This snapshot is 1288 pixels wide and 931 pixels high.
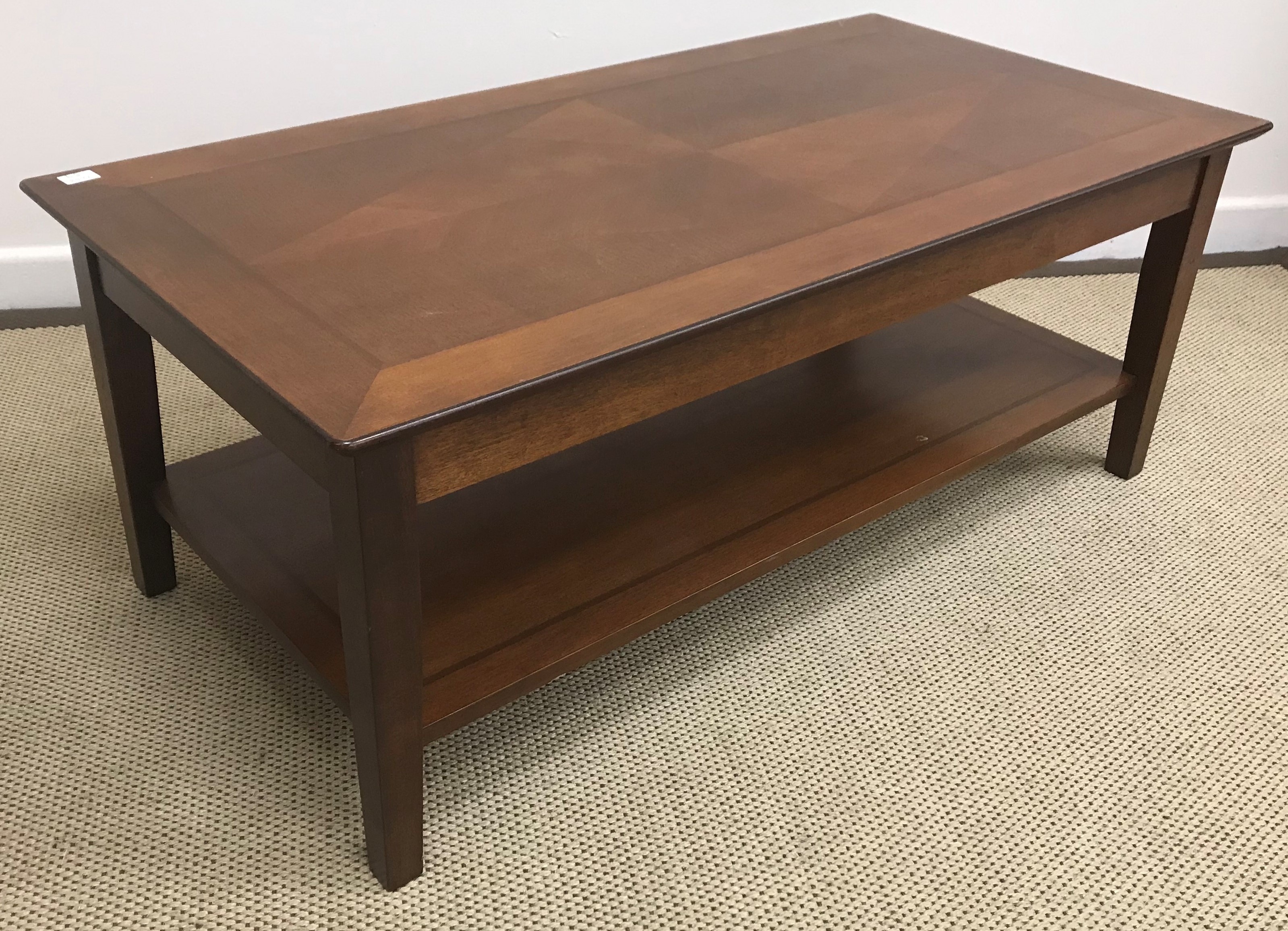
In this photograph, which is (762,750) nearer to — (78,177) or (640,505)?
(640,505)

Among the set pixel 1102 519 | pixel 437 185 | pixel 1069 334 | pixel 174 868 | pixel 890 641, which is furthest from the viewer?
pixel 1069 334

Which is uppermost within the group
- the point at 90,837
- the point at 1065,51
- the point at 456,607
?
the point at 1065,51

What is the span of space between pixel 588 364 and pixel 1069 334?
1.67 metres

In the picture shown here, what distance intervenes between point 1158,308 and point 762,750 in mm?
983

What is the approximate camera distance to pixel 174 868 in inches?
53.1

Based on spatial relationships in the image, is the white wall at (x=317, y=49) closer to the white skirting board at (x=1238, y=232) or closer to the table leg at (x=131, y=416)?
the white skirting board at (x=1238, y=232)

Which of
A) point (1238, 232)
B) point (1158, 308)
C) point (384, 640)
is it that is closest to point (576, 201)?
point (384, 640)

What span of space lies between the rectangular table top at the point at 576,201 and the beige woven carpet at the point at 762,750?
58cm

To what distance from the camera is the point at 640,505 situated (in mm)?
1633

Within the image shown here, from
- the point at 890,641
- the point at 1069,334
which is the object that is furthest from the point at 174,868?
the point at 1069,334

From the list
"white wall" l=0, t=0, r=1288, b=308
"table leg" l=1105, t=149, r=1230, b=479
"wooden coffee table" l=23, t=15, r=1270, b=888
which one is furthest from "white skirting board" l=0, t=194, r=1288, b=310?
"wooden coffee table" l=23, t=15, r=1270, b=888

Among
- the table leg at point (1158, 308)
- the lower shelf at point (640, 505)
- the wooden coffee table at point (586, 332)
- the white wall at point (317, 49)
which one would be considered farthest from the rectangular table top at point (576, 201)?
the white wall at point (317, 49)

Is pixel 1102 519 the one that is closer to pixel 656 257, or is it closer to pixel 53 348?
pixel 656 257

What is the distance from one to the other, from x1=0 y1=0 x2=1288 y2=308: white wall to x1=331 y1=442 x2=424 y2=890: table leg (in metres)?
1.42
